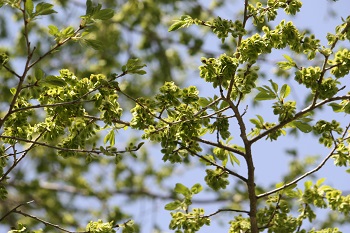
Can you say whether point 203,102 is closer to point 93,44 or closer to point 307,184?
point 93,44

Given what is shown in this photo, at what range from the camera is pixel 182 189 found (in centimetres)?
272

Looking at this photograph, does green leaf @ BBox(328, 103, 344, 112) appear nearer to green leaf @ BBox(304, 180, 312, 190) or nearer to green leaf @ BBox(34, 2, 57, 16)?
green leaf @ BBox(304, 180, 312, 190)

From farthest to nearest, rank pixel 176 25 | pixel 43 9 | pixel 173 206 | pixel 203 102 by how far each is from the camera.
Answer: pixel 173 206 → pixel 203 102 → pixel 176 25 → pixel 43 9

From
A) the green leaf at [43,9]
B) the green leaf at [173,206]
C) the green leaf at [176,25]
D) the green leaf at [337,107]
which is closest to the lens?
the green leaf at [43,9]

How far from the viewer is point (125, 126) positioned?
241cm

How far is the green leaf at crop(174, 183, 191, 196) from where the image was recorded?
8.92ft

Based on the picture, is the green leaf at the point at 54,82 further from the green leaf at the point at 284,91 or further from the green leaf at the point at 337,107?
the green leaf at the point at 337,107

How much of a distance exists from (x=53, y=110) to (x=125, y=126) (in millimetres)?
294

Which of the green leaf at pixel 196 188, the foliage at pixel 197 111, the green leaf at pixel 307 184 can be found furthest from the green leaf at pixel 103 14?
the green leaf at pixel 307 184

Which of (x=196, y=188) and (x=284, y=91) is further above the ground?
(x=284, y=91)

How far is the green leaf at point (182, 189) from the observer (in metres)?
2.72

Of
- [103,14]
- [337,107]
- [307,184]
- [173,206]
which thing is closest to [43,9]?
[103,14]

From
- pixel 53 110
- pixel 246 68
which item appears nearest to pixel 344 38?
pixel 246 68

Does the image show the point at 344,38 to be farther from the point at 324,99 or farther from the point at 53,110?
the point at 53,110
